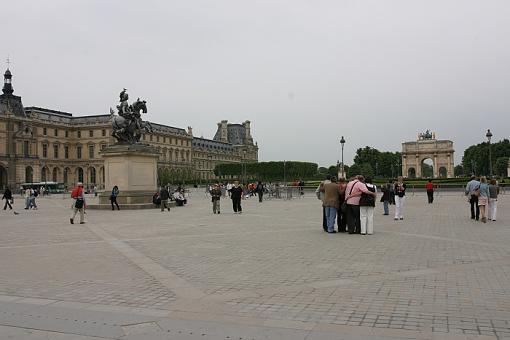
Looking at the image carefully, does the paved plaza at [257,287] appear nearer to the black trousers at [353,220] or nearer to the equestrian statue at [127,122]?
the black trousers at [353,220]

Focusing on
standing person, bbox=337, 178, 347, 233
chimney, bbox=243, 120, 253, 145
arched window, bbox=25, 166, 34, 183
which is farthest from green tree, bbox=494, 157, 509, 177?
standing person, bbox=337, 178, 347, 233

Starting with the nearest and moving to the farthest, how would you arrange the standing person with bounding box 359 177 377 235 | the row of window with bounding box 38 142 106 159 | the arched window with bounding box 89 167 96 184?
the standing person with bounding box 359 177 377 235 < the row of window with bounding box 38 142 106 159 < the arched window with bounding box 89 167 96 184

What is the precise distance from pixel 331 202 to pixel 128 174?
16.6m

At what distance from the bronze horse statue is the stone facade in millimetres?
107540

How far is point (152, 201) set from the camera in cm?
3019

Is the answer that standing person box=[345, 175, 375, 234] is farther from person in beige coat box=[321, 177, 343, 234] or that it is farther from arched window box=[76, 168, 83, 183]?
arched window box=[76, 168, 83, 183]

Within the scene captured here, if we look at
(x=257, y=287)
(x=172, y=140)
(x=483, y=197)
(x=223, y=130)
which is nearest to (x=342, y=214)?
(x=483, y=197)

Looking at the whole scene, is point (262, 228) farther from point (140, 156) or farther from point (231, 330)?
point (140, 156)

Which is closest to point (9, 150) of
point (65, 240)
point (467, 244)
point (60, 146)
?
point (60, 146)

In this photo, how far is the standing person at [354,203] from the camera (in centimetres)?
1514

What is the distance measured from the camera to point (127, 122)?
99.6ft

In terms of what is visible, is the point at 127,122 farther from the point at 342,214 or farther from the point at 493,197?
the point at 493,197

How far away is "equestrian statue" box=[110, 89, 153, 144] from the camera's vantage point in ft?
98.1

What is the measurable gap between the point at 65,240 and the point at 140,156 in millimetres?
15854
